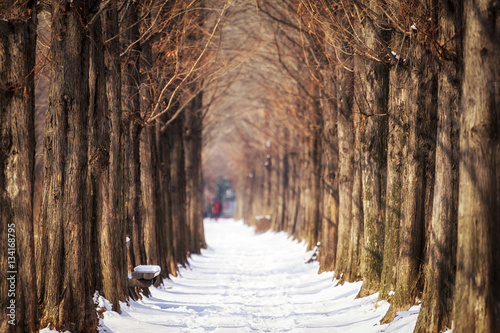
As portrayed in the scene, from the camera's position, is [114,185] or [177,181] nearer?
[114,185]

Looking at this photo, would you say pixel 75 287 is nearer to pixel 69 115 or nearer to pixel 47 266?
pixel 47 266

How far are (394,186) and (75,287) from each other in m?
5.82

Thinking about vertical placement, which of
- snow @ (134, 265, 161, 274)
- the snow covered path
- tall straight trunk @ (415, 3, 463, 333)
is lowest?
the snow covered path

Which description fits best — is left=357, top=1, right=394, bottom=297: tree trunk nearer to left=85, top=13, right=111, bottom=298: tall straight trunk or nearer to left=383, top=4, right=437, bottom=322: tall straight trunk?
left=383, top=4, right=437, bottom=322: tall straight trunk

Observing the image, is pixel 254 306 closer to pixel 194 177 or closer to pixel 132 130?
pixel 132 130

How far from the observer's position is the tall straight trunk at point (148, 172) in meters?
14.2

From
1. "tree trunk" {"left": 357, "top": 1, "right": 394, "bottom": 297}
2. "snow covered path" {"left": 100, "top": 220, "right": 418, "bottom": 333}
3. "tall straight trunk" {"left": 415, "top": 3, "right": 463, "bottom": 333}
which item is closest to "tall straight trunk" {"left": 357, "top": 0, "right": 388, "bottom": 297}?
"tree trunk" {"left": 357, "top": 1, "right": 394, "bottom": 297}

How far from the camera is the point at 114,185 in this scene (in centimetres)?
1096

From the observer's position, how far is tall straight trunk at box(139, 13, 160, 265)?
1425cm

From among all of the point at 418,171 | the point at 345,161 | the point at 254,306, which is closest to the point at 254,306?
the point at 254,306

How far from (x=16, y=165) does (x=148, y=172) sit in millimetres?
7560

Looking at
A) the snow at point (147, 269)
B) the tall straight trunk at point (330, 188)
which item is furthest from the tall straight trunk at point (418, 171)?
the tall straight trunk at point (330, 188)

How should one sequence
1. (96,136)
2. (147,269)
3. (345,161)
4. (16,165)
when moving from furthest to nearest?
(345,161) < (147,269) < (96,136) < (16,165)

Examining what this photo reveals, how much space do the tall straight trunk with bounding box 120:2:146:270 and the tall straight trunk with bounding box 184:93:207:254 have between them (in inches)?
389
